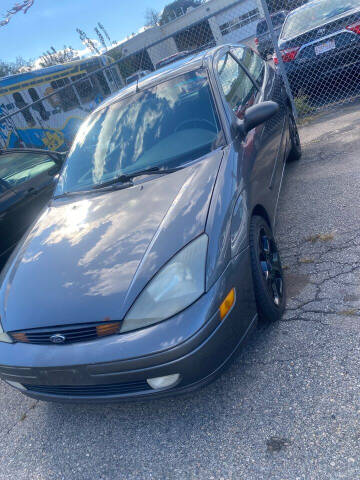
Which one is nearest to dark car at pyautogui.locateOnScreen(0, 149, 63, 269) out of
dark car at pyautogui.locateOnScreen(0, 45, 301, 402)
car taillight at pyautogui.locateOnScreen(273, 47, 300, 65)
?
dark car at pyautogui.locateOnScreen(0, 45, 301, 402)

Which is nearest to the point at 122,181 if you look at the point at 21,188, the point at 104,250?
the point at 104,250

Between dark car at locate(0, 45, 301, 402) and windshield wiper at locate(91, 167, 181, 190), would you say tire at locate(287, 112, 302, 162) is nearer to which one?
dark car at locate(0, 45, 301, 402)

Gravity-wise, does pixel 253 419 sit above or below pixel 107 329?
below

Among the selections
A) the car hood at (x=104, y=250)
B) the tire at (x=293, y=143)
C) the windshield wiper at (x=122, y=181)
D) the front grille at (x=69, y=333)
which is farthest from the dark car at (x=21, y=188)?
the tire at (x=293, y=143)

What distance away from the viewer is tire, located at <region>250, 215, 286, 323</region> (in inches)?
91.7

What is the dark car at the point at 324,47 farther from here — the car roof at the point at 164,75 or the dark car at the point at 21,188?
the dark car at the point at 21,188

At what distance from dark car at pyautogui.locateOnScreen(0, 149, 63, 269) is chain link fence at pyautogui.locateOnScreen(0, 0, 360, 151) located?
63.1 inches

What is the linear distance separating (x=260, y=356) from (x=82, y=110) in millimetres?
10978

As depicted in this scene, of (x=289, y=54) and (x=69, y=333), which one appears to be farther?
(x=289, y=54)

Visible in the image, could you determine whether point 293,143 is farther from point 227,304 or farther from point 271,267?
point 227,304

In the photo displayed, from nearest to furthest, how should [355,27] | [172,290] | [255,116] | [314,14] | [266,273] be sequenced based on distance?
[172,290] → [266,273] → [255,116] → [355,27] → [314,14]

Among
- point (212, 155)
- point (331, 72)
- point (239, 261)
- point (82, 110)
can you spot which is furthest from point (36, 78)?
point (239, 261)

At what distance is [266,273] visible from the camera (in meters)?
2.50

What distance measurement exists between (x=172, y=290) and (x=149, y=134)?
1.56 metres
